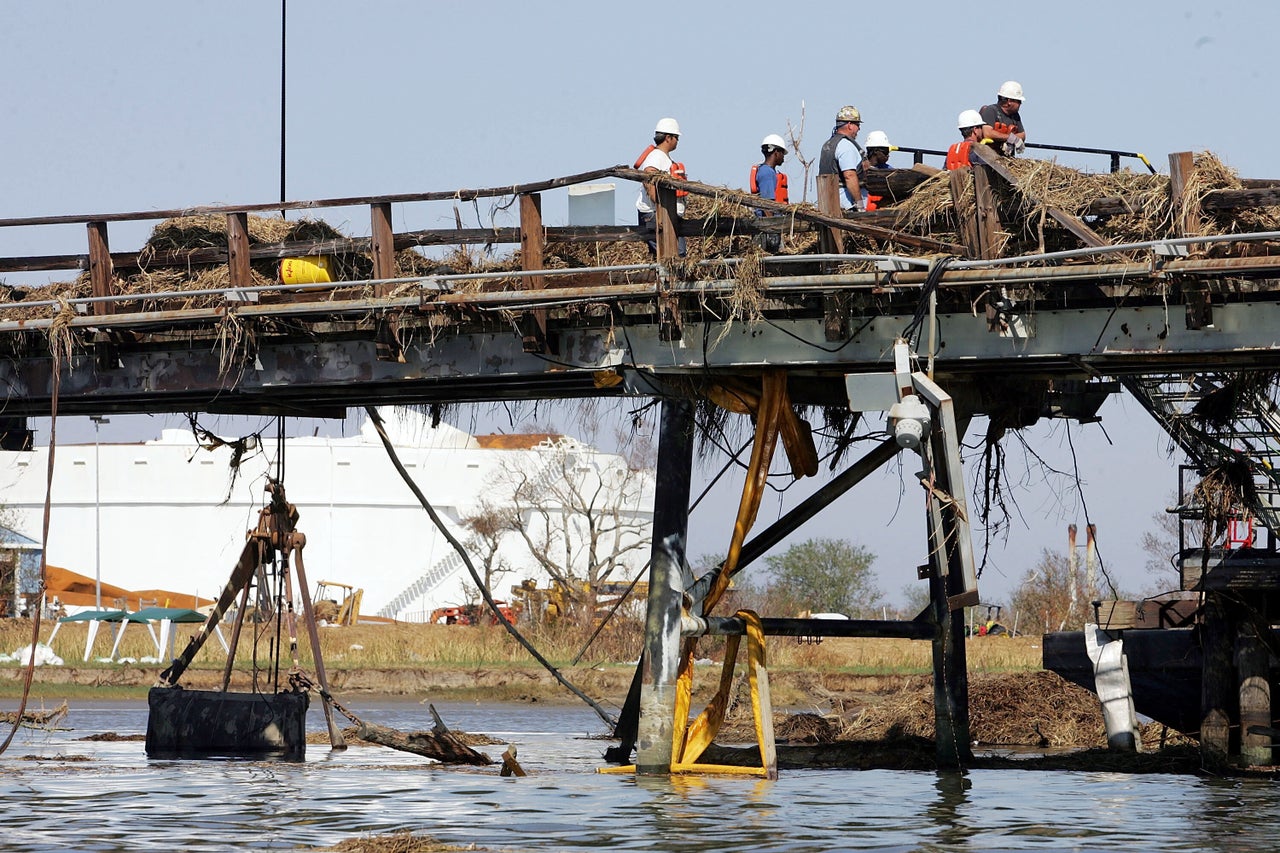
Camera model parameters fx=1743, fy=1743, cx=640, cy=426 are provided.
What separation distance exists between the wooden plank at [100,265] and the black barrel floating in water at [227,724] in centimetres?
483

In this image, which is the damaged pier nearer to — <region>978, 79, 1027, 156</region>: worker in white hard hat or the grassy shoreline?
<region>978, 79, 1027, 156</region>: worker in white hard hat

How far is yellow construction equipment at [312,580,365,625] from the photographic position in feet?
222

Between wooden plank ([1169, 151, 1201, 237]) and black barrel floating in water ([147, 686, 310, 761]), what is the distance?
10571 millimetres

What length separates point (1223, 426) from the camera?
63.2ft

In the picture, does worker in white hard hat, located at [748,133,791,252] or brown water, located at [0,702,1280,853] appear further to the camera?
worker in white hard hat, located at [748,133,791,252]

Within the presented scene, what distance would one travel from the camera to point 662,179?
49.1 feet

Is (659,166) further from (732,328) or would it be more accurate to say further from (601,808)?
(601,808)

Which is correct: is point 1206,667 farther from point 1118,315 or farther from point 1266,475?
point 1118,315

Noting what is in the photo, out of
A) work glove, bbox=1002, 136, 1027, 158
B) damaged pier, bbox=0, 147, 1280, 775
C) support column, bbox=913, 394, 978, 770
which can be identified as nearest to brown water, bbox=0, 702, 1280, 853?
support column, bbox=913, 394, 978, 770

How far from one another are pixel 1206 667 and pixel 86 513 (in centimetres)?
7296

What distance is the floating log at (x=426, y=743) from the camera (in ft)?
57.9

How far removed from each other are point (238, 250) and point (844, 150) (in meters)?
5.87

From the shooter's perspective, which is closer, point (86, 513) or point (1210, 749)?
point (1210, 749)

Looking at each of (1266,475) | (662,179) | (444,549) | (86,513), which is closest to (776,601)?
(444,549)
